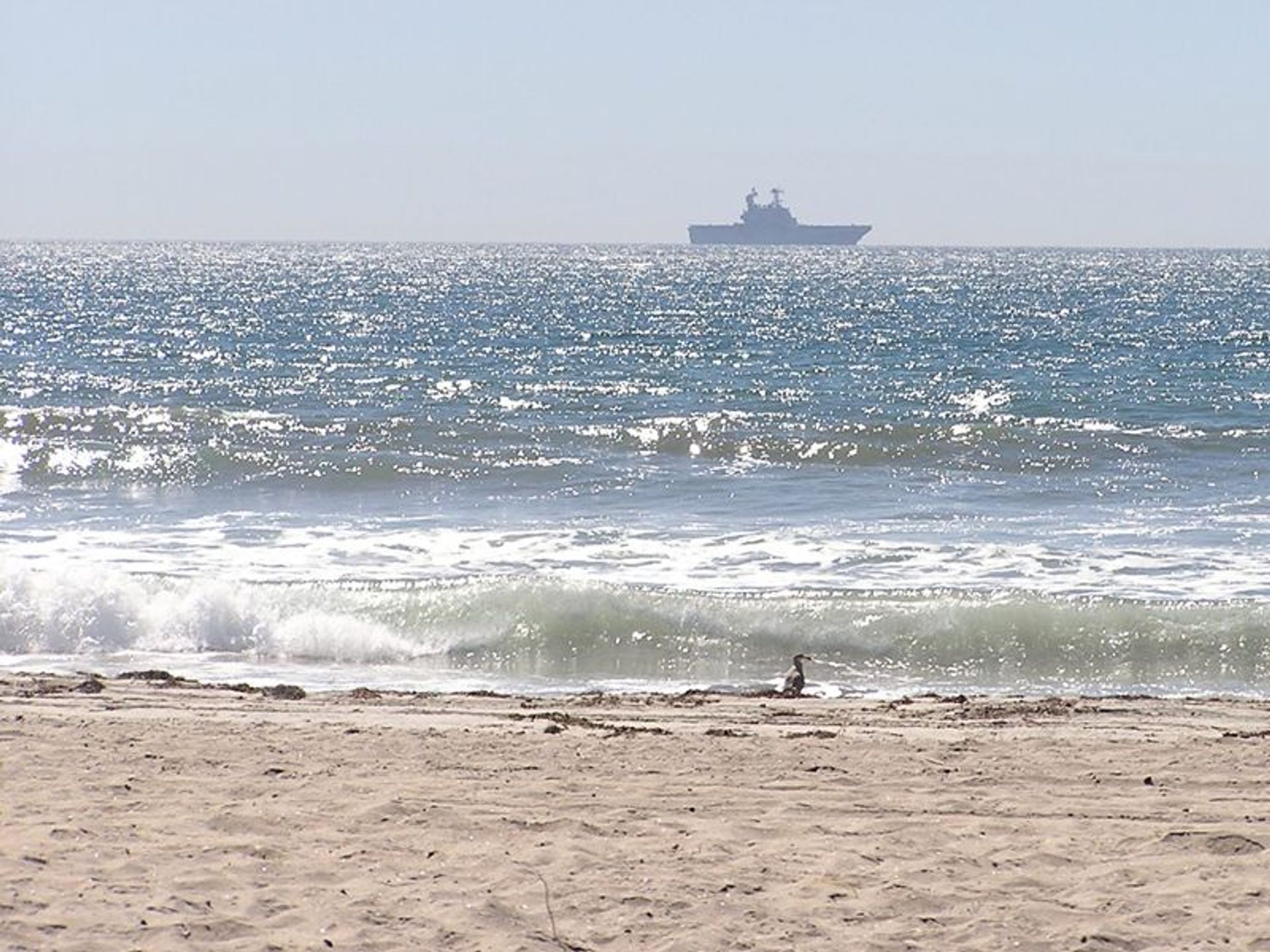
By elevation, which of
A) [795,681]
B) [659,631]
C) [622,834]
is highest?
[622,834]

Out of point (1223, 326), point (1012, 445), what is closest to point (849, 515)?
point (1012, 445)

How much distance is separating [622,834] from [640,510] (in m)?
13.6

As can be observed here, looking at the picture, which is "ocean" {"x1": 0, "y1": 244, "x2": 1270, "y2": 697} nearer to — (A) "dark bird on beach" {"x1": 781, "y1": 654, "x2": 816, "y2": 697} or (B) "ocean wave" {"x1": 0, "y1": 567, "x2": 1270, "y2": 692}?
(B) "ocean wave" {"x1": 0, "y1": 567, "x2": 1270, "y2": 692}

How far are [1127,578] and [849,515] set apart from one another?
491 centimetres

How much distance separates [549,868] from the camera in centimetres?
634

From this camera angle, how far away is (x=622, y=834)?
22.2 ft

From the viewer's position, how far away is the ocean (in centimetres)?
1345

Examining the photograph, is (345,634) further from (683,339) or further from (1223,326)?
(1223,326)

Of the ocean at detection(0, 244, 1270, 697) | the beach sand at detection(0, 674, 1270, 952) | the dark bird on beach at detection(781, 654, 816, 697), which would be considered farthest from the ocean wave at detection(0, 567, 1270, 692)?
the beach sand at detection(0, 674, 1270, 952)

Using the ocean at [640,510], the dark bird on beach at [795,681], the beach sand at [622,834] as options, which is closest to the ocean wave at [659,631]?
the ocean at [640,510]

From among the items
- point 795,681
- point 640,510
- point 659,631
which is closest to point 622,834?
point 795,681

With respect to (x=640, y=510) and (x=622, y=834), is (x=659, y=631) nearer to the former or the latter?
(x=640, y=510)

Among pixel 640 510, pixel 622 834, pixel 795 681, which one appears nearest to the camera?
pixel 622 834

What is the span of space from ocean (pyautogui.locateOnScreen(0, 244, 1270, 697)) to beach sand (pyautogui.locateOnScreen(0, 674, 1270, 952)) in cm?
384
